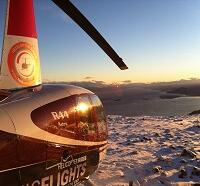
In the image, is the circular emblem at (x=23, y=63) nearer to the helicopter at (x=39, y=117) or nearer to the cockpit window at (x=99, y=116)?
the helicopter at (x=39, y=117)

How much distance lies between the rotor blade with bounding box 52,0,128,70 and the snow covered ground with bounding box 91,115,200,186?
3.54 meters

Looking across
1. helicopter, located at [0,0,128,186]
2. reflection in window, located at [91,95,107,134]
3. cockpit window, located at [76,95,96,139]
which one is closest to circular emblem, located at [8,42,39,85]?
helicopter, located at [0,0,128,186]

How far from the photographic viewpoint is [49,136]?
23.0 ft

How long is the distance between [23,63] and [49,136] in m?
2.06

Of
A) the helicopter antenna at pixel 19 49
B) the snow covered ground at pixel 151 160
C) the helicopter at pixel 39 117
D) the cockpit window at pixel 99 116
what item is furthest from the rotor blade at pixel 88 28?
the snow covered ground at pixel 151 160

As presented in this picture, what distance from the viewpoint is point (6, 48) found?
25.4ft

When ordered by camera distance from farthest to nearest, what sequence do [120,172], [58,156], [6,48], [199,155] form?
[199,155] < [120,172] < [6,48] < [58,156]

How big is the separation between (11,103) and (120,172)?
556 centimetres

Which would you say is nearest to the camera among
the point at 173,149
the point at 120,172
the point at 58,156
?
the point at 58,156

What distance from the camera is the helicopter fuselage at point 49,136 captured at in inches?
243

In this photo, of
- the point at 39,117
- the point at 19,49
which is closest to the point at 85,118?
the point at 39,117

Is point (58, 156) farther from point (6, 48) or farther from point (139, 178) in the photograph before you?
point (139, 178)

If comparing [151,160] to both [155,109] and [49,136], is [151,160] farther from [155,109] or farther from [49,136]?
[155,109]

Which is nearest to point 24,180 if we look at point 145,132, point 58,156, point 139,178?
point 58,156
